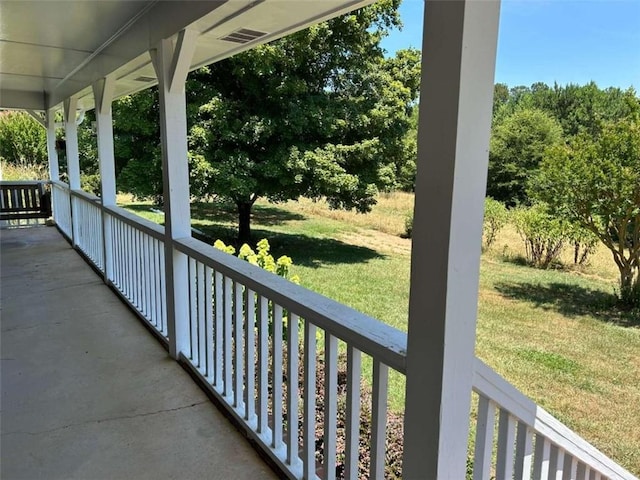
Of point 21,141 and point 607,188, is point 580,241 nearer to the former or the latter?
point 607,188

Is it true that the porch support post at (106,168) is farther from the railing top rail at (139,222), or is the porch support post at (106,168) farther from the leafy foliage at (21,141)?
the leafy foliage at (21,141)

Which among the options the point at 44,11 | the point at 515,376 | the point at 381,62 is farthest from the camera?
the point at 381,62

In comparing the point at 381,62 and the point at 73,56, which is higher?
the point at 381,62

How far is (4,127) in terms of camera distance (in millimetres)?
13148

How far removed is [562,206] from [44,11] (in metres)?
7.47

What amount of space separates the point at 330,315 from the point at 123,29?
10.2ft

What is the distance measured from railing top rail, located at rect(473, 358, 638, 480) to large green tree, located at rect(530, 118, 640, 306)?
21.8 ft

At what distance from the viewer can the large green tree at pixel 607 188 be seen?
677 cm

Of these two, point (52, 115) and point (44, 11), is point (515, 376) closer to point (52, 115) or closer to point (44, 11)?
point (44, 11)

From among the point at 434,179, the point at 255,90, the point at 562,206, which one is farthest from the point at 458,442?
the point at 255,90

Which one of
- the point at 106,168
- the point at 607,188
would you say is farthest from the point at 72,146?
the point at 607,188

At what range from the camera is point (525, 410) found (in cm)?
124

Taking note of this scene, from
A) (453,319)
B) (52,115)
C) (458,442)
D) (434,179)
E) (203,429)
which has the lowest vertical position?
(203,429)

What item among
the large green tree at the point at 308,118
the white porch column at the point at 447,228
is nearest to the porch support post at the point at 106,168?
the large green tree at the point at 308,118
